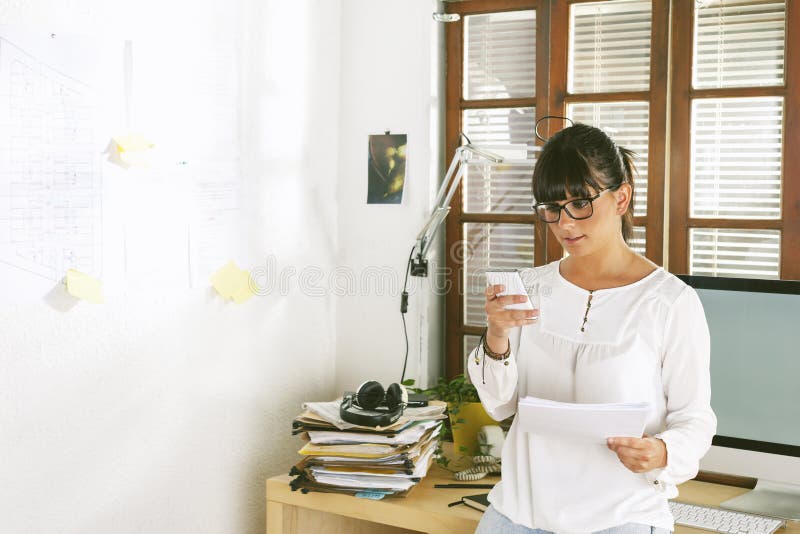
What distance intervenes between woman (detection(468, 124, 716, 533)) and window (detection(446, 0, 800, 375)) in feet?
1.68

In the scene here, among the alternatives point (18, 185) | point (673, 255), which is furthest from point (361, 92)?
point (18, 185)

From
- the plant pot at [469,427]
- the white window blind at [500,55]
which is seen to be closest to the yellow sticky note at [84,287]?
the plant pot at [469,427]

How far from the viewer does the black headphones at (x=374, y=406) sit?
5.82 ft

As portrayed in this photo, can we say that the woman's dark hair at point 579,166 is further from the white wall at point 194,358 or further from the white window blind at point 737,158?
the white wall at point 194,358

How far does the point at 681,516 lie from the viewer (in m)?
1.62

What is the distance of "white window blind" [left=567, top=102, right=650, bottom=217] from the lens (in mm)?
2062

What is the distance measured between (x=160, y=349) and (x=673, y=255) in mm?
1289

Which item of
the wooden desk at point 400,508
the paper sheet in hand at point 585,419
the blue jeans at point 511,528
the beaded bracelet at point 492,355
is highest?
the beaded bracelet at point 492,355

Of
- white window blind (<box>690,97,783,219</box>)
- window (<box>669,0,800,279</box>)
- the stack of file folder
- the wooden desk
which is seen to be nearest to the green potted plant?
the wooden desk

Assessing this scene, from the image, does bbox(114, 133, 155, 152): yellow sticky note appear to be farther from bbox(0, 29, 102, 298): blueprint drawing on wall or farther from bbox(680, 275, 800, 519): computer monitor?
bbox(680, 275, 800, 519): computer monitor

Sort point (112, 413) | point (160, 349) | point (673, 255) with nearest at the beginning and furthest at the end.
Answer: point (112, 413)
point (160, 349)
point (673, 255)

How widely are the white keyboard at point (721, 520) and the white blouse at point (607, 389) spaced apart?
0.27 meters

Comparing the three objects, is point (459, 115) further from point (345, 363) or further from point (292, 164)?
point (345, 363)

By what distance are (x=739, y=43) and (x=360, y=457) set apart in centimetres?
136
